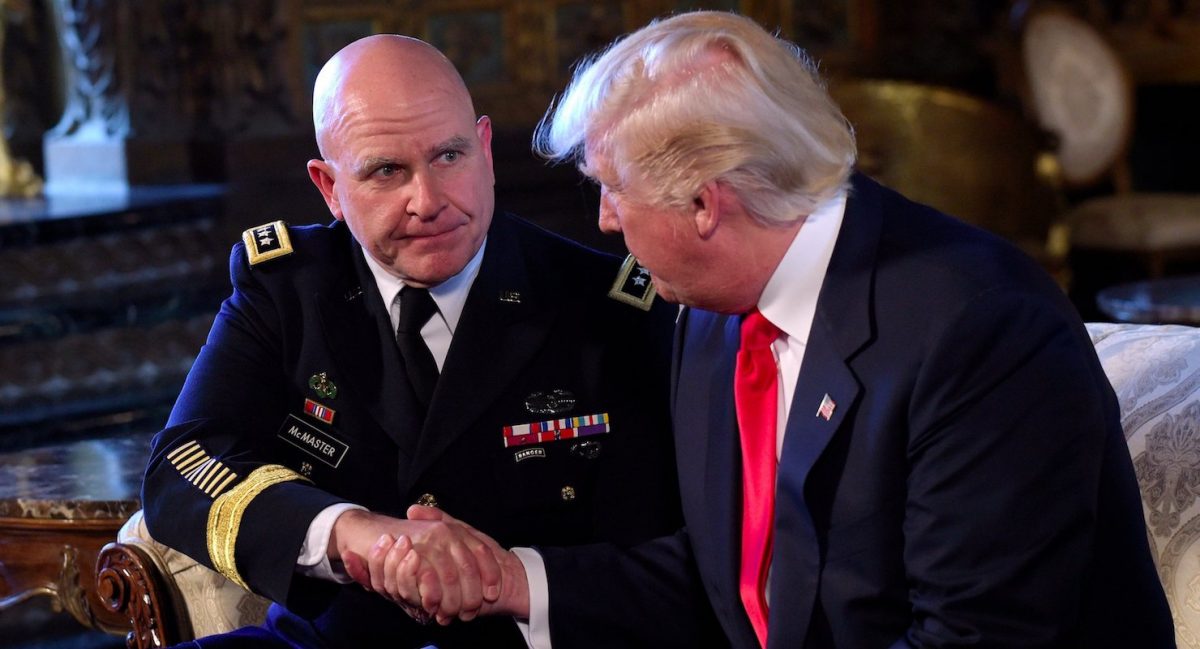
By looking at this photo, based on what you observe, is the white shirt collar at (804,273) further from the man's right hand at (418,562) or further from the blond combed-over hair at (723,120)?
the man's right hand at (418,562)

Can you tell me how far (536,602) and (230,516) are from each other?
0.42 metres

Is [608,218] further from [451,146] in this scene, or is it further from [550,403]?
[550,403]

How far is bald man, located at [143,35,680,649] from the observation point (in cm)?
209

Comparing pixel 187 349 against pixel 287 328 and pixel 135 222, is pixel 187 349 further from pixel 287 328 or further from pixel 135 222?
pixel 287 328

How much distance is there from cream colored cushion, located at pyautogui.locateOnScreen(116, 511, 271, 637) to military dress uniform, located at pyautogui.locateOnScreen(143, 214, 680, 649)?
0.50ft

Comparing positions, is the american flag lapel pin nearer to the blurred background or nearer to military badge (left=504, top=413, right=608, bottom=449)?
military badge (left=504, top=413, right=608, bottom=449)

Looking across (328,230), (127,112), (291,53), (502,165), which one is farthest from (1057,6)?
(328,230)

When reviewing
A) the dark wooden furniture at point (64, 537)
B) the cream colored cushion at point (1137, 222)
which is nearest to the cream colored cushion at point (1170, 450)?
the dark wooden furniture at point (64, 537)

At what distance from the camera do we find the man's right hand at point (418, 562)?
6.35 feet

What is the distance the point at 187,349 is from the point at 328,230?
282cm

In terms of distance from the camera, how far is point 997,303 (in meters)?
1.67

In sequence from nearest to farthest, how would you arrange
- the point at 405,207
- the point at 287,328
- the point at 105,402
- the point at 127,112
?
the point at 405,207 → the point at 287,328 → the point at 105,402 → the point at 127,112

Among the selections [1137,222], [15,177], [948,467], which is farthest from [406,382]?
→ [1137,222]

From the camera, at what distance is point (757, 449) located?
1911mm
